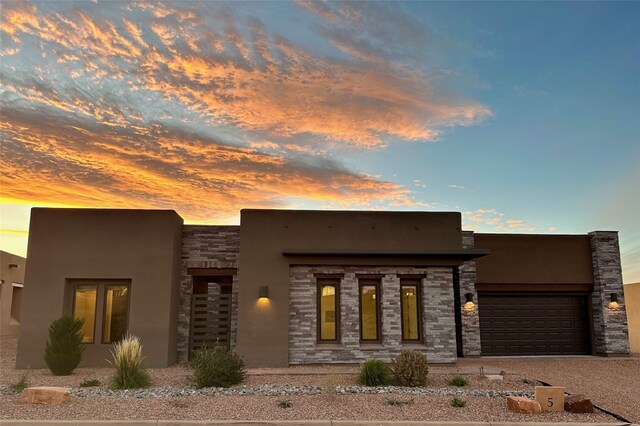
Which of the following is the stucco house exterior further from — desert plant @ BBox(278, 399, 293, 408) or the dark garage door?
desert plant @ BBox(278, 399, 293, 408)

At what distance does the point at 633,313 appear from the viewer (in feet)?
61.5

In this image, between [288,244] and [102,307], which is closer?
[102,307]

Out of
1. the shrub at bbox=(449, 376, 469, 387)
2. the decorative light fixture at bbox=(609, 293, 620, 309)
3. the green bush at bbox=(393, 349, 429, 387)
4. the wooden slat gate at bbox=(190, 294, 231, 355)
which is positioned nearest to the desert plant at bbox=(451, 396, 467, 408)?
the green bush at bbox=(393, 349, 429, 387)

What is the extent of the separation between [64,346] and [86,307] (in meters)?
1.72

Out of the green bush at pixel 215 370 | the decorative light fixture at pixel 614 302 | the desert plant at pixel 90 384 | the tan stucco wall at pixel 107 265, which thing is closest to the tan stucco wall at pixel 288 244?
the tan stucco wall at pixel 107 265

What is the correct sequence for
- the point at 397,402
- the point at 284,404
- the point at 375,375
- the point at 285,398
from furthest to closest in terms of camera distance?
the point at 375,375
the point at 285,398
the point at 397,402
the point at 284,404

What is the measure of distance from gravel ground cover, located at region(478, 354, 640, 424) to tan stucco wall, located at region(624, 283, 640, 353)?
277 centimetres

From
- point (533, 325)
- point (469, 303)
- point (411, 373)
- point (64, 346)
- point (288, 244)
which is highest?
point (288, 244)

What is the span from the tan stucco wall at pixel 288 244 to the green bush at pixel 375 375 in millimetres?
3153

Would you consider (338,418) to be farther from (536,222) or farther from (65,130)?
(536,222)

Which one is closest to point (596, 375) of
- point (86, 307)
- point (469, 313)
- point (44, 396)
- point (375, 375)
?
point (469, 313)

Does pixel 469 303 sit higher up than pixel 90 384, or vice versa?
pixel 469 303

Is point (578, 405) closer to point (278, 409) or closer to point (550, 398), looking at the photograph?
point (550, 398)

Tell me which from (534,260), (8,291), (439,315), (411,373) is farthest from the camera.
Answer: (8,291)
